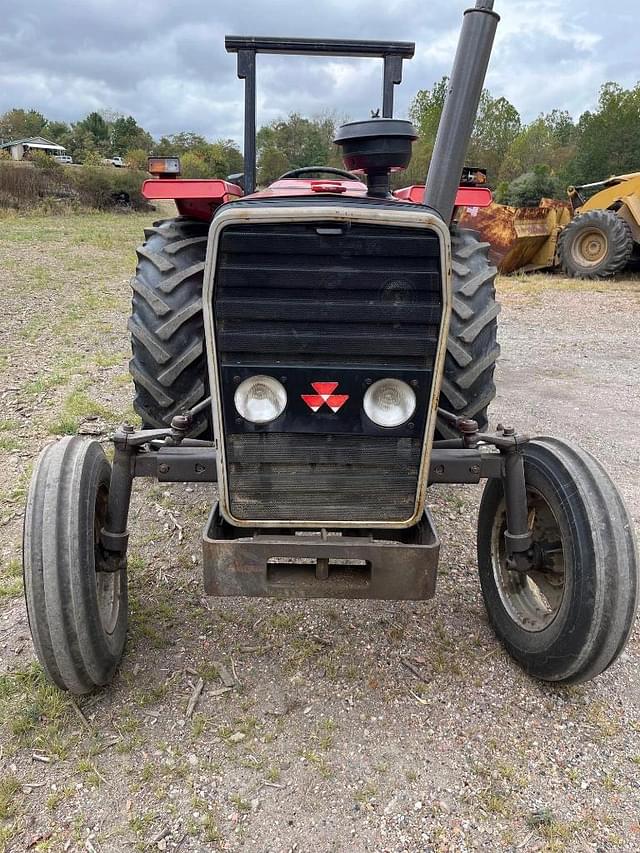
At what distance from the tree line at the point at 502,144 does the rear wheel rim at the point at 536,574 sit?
1840cm

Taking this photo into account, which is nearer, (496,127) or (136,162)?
(136,162)

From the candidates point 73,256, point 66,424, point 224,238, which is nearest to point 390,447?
point 224,238

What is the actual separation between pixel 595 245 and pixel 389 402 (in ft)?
37.7

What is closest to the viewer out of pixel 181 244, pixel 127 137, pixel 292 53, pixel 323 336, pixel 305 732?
pixel 323 336

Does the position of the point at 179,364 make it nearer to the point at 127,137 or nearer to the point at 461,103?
the point at 461,103

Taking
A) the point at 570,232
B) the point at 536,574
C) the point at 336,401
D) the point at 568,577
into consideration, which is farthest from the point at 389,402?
the point at 570,232

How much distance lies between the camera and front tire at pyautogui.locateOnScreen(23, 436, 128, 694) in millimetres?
2023

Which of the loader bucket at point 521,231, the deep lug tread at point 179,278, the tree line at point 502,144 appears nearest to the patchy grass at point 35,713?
the deep lug tread at point 179,278

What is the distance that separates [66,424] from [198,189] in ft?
6.63

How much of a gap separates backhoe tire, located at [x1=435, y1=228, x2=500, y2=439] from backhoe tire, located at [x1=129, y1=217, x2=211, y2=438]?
3.48 ft

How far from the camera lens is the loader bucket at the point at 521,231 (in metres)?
11.4

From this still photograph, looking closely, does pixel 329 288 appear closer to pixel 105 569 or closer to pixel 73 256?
pixel 105 569

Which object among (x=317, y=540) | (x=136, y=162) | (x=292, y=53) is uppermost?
(x=136, y=162)

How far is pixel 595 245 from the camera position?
12.0 meters
